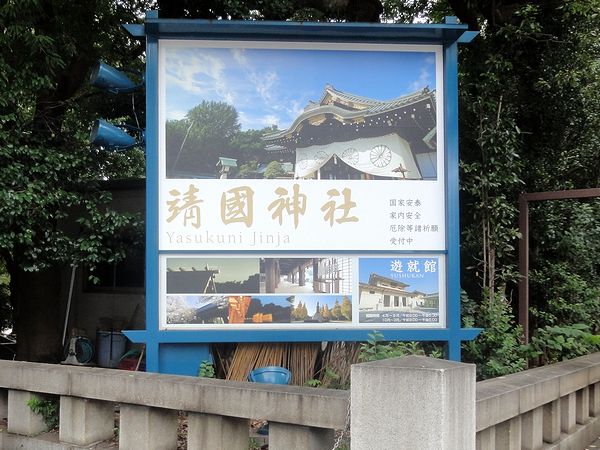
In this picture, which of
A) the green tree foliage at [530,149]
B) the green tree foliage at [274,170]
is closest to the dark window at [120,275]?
the green tree foliage at [274,170]

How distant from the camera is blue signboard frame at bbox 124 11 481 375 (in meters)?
5.75

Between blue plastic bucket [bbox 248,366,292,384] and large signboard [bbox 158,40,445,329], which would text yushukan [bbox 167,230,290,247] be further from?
blue plastic bucket [bbox 248,366,292,384]

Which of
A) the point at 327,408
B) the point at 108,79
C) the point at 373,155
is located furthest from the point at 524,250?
the point at 108,79

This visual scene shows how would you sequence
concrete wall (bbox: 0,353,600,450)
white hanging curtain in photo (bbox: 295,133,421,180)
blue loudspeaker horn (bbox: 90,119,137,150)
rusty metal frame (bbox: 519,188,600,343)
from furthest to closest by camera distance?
1. rusty metal frame (bbox: 519,188,600,343)
2. blue loudspeaker horn (bbox: 90,119,137,150)
3. white hanging curtain in photo (bbox: 295,133,421,180)
4. concrete wall (bbox: 0,353,600,450)

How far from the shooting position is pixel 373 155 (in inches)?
242

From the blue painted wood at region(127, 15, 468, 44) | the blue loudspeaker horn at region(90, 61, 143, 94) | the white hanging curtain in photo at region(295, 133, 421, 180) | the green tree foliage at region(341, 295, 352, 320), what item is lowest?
the green tree foliage at region(341, 295, 352, 320)

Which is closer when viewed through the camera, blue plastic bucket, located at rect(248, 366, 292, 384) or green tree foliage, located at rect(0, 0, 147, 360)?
blue plastic bucket, located at rect(248, 366, 292, 384)

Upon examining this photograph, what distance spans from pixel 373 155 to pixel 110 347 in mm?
5336

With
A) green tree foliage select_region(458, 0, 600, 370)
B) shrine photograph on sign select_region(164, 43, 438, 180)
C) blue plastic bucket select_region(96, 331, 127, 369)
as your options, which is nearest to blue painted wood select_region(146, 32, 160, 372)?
shrine photograph on sign select_region(164, 43, 438, 180)

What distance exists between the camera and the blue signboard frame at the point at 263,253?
5754 mm

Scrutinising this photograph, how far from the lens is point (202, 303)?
19.3ft

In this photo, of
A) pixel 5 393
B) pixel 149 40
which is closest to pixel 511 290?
pixel 149 40

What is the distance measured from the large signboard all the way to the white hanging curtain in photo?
1 centimetres

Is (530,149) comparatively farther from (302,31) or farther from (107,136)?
(107,136)
